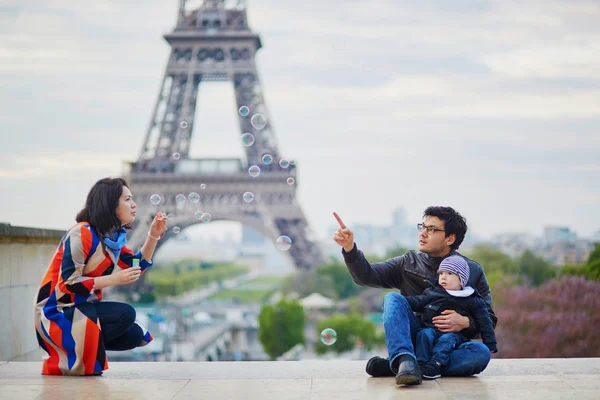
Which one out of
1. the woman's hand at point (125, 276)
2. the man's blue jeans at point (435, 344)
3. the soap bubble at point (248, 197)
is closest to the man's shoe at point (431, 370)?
the man's blue jeans at point (435, 344)

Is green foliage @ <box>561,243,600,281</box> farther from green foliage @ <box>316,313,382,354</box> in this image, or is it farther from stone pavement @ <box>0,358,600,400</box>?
stone pavement @ <box>0,358,600,400</box>

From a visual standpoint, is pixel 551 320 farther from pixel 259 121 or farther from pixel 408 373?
pixel 408 373

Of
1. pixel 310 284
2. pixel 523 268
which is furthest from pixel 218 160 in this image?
pixel 523 268

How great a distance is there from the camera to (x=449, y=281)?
5.14 meters

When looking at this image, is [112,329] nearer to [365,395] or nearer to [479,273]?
[365,395]

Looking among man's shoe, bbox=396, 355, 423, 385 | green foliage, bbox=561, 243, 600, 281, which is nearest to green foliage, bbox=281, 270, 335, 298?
green foliage, bbox=561, 243, 600, 281

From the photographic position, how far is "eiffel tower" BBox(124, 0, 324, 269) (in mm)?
35188

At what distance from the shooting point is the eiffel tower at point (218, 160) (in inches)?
1385

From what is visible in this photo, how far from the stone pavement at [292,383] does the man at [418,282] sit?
0.12 m

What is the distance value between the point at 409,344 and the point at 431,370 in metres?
0.26

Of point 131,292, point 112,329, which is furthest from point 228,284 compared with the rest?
point 112,329

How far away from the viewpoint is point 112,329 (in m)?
5.52

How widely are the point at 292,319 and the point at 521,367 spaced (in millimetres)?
29862

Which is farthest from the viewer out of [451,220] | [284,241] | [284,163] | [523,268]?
[523,268]
